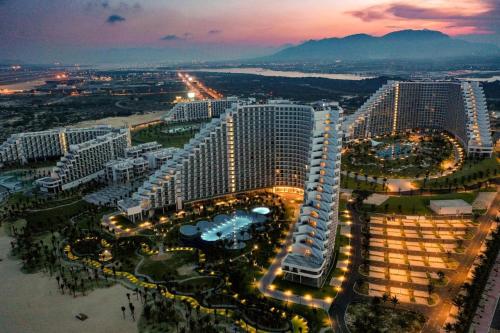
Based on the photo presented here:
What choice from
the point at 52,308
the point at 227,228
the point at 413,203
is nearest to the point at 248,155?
the point at 227,228

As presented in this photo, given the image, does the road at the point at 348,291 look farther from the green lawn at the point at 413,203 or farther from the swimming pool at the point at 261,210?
the swimming pool at the point at 261,210

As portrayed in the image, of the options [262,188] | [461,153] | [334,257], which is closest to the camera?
[334,257]

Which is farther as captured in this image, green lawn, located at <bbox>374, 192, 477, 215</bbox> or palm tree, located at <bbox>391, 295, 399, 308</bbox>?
green lawn, located at <bbox>374, 192, 477, 215</bbox>

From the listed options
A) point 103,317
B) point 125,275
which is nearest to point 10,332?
point 103,317

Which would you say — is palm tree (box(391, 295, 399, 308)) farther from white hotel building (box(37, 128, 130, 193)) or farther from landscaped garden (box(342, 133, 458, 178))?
white hotel building (box(37, 128, 130, 193))

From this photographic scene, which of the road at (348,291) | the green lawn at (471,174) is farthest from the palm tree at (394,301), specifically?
the green lawn at (471,174)

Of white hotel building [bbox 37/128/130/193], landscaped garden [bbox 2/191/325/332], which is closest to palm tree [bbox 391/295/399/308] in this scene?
landscaped garden [bbox 2/191/325/332]

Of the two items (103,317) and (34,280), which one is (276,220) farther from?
(34,280)
